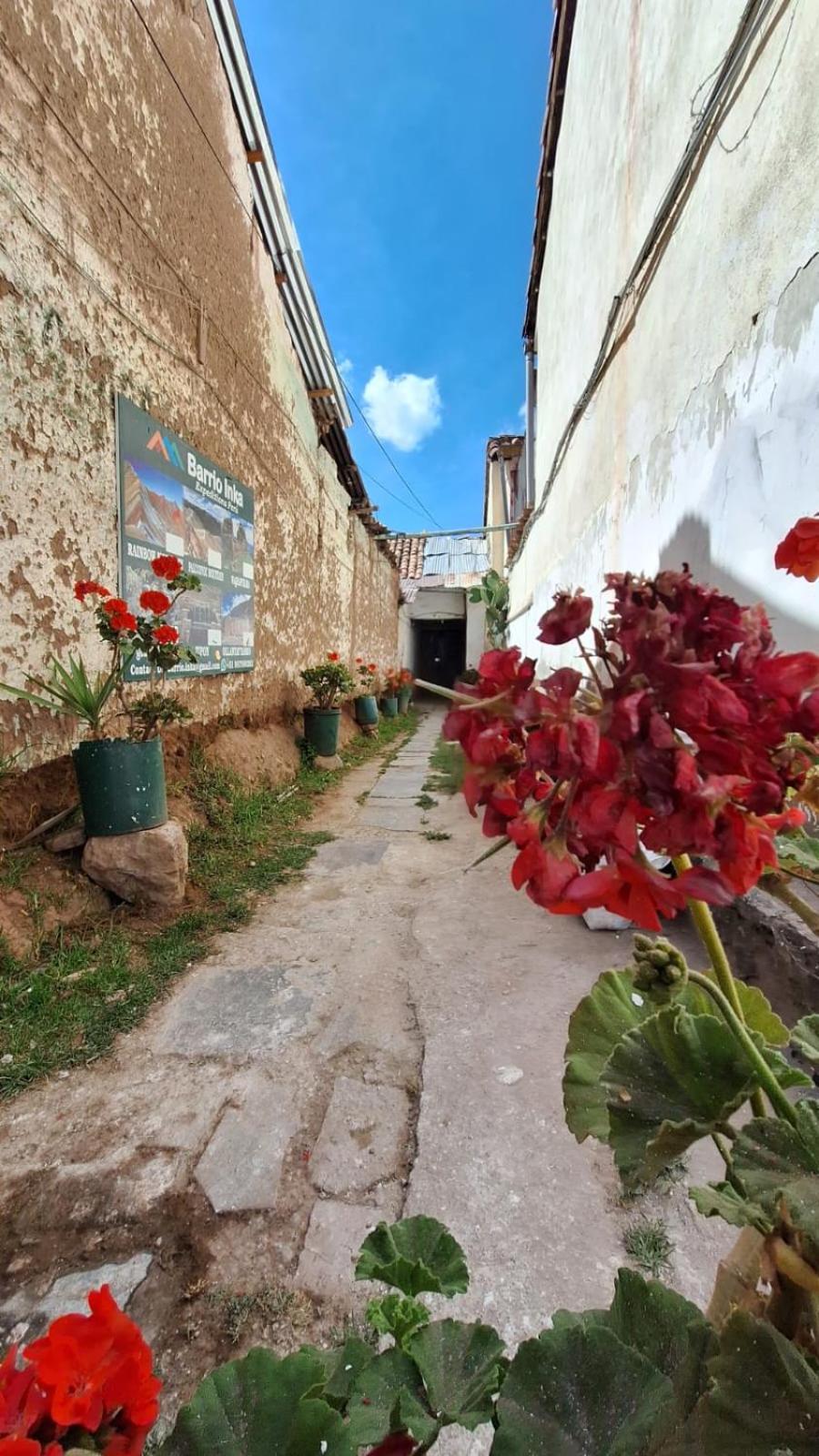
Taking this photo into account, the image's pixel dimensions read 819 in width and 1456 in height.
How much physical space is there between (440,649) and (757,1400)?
58.7ft

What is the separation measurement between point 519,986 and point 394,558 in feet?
32.8

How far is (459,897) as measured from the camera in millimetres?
2699

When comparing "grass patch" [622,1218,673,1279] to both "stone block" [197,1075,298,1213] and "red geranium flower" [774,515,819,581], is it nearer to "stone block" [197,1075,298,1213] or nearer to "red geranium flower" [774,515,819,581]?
"stone block" [197,1075,298,1213]

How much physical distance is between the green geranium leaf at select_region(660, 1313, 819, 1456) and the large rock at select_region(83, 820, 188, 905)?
2216 mm

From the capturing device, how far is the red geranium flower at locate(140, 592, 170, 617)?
217 centimetres

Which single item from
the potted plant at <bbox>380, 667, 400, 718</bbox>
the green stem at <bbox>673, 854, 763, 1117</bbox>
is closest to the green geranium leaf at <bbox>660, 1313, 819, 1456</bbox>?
the green stem at <bbox>673, 854, 763, 1117</bbox>

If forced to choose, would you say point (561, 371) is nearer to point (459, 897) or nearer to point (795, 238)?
point (795, 238)

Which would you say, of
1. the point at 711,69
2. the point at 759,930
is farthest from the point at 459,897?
the point at 711,69

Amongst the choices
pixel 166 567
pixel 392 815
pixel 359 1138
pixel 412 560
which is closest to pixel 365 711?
pixel 392 815

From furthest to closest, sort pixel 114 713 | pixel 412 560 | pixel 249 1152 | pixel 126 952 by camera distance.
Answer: pixel 412 560 → pixel 114 713 → pixel 126 952 → pixel 249 1152

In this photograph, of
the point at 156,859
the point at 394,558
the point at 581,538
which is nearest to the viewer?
the point at 156,859

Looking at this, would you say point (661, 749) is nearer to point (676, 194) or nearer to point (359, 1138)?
point (359, 1138)

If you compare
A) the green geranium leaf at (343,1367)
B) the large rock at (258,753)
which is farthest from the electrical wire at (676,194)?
the large rock at (258,753)

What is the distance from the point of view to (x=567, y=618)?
Result: 0.40 m
